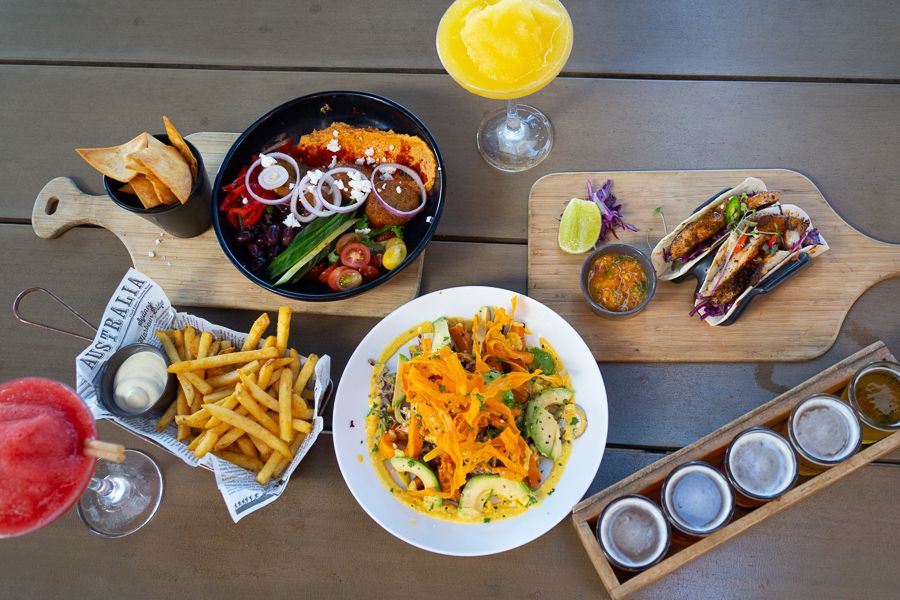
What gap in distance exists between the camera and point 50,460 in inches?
58.6

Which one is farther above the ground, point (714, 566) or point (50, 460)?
point (50, 460)

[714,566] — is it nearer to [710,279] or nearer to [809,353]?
[809,353]

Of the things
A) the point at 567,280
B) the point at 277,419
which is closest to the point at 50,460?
the point at 277,419

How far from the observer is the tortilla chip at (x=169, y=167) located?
6.46 ft

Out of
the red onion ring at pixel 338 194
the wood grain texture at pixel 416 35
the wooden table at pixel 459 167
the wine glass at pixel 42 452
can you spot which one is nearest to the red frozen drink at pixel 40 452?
the wine glass at pixel 42 452

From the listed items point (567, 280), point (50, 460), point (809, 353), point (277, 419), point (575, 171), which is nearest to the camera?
point (50, 460)

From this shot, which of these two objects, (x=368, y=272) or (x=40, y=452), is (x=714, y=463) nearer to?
(x=368, y=272)

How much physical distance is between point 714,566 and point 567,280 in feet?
3.47

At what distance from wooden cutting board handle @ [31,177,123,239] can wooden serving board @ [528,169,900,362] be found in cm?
174

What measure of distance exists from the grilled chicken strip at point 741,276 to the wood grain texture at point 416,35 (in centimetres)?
91

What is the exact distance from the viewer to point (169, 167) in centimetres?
202

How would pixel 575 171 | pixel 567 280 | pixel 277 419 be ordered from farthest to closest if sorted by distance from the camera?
1. pixel 575 171
2. pixel 567 280
3. pixel 277 419

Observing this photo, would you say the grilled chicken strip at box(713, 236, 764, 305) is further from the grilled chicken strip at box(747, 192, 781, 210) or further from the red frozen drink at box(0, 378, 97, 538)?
the red frozen drink at box(0, 378, 97, 538)

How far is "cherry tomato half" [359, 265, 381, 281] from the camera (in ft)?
7.02
